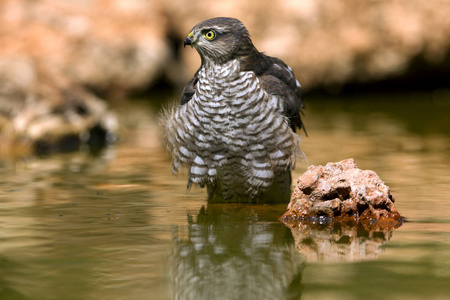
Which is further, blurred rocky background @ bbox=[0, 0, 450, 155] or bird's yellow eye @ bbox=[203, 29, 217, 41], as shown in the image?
blurred rocky background @ bbox=[0, 0, 450, 155]

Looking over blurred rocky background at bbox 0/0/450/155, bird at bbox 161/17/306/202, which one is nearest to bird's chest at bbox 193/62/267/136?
bird at bbox 161/17/306/202

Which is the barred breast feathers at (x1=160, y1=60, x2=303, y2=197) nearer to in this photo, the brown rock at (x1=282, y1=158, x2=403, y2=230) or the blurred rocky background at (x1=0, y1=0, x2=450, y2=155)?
the brown rock at (x1=282, y1=158, x2=403, y2=230)

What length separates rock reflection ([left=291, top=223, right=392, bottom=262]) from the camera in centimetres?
356

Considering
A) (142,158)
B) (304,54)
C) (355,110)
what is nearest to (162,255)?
(142,158)

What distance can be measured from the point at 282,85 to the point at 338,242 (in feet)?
4.52

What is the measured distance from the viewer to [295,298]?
2.94 meters

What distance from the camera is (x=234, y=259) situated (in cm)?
353

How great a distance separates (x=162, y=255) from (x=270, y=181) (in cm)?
137

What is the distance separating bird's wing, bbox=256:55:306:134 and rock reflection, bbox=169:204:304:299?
739mm

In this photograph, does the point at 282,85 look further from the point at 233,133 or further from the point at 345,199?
the point at 345,199

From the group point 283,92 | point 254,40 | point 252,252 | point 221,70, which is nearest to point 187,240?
point 252,252

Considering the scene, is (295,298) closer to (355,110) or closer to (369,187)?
(369,187)

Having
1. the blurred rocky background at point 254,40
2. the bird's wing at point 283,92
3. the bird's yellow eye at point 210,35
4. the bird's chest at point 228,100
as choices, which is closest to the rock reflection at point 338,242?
the bird's chest at point 228,100

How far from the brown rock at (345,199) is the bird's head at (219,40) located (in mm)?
964
